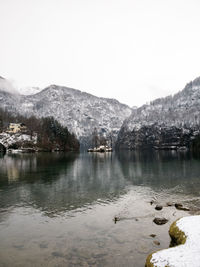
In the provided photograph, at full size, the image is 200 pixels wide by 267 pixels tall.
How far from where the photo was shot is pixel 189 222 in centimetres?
1888

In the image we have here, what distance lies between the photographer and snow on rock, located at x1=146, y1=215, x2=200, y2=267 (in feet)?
40.0

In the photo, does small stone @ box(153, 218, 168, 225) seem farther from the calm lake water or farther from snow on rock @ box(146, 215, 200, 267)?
snow on rock @ box(146, 215, 200, 267)

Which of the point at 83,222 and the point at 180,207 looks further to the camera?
the point at 180,207

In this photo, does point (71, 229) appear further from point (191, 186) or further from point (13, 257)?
point (191, 186)

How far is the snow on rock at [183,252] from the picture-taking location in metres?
12.2

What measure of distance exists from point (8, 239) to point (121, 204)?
709 inches

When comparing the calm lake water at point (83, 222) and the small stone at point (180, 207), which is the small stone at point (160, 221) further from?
the small stone at point (180, 207)

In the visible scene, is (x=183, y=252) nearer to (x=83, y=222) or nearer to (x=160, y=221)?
(x=160, y=221)

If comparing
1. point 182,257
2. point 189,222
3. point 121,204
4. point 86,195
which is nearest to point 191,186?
point 121,204

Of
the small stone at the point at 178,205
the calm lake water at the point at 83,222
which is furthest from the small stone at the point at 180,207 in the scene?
the calm lake water at the point at 83,222

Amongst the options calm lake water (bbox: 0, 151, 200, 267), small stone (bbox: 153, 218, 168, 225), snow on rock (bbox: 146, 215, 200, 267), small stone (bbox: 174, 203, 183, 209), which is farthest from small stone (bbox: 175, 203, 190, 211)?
snow on rock (bbox: 146, 215, 200, 267)

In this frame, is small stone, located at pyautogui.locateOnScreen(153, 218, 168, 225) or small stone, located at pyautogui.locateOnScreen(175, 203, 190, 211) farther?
small stone, located at pyautogui.locateOnScreen(175, 203, 190, 211)

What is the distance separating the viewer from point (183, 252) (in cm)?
1345

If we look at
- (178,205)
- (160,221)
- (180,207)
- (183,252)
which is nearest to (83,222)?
(160,221)
